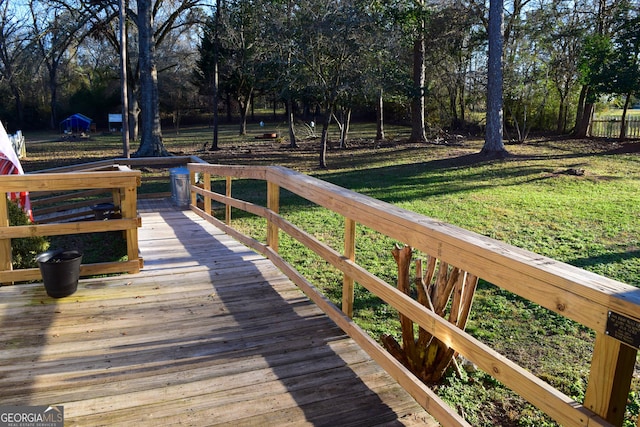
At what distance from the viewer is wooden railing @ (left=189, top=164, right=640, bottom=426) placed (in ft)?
5.12

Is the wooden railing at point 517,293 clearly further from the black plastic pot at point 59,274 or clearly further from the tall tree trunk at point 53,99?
the tall tree trunk at point 53,99

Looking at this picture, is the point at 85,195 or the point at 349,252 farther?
the point at 85,195

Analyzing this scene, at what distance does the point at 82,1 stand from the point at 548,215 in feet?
71.6

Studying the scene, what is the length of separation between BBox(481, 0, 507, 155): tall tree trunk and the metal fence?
10.1m

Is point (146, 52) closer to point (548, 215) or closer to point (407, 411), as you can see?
point (548, 215)

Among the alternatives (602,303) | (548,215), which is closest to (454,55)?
(548,215)

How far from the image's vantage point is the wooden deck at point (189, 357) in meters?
2.61

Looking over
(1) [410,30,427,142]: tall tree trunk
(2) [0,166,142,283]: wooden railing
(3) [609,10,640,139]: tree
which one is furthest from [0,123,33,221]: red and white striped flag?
(3) [609,10,640,139]: tree

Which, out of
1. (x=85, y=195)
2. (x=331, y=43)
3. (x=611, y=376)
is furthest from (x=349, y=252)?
(x=331, y=43)

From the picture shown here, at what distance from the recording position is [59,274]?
4023mm

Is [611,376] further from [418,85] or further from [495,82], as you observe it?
[418,85]

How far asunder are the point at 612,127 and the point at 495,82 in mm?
11337

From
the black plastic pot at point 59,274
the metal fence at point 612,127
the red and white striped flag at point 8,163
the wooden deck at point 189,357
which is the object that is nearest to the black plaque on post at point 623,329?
the wooden deck at point 189,357

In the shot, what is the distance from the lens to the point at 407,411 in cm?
260
